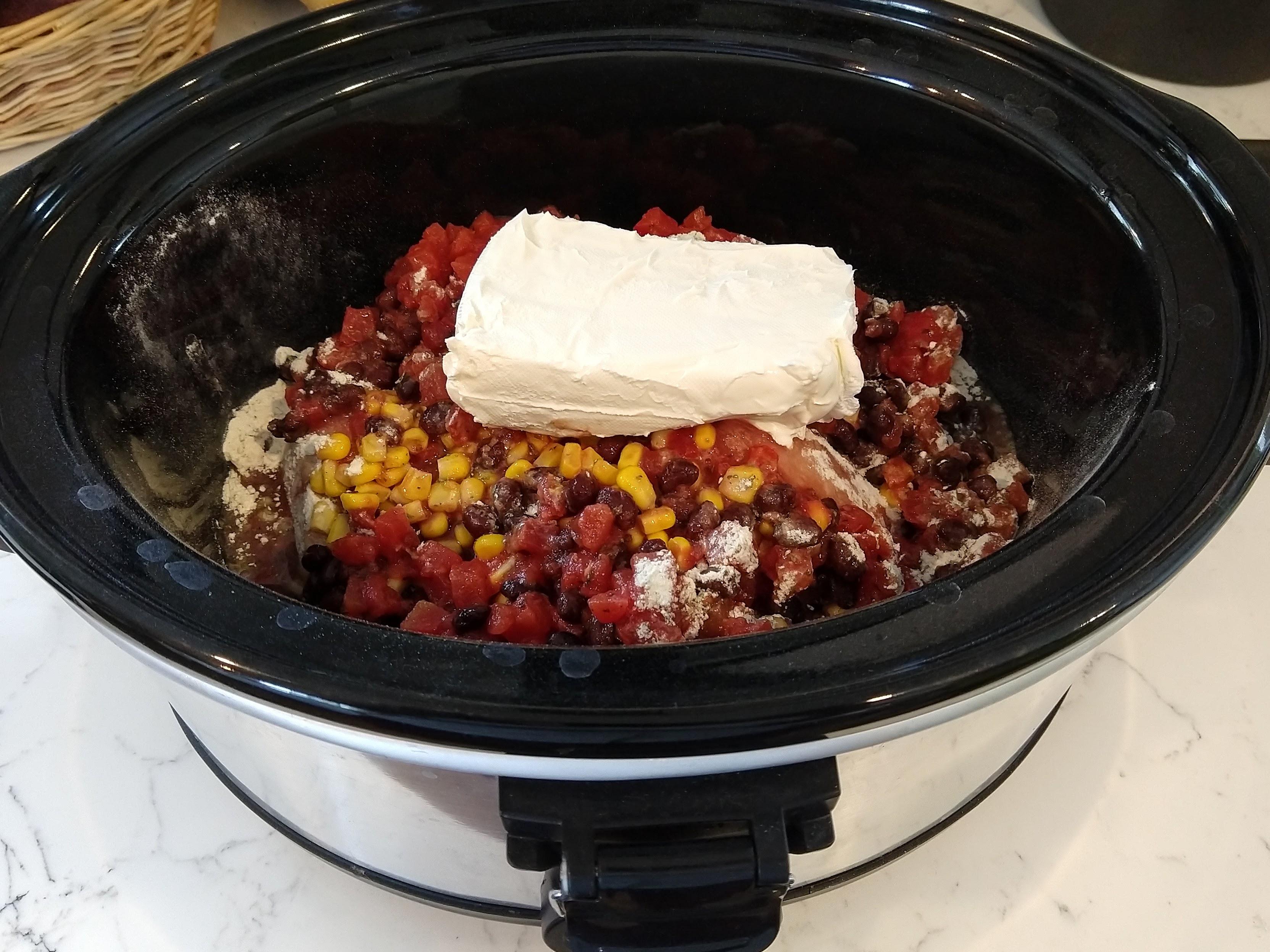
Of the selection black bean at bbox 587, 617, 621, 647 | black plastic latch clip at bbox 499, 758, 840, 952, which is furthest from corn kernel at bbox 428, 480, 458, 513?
black plastic latch clip at bbox 499, 758, 840, 952

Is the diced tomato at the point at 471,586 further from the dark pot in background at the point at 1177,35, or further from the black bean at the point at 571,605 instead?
the dark pot in background at the point at 1177,35

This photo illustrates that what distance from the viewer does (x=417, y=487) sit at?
132 centimetres

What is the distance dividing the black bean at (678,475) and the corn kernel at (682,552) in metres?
0.09

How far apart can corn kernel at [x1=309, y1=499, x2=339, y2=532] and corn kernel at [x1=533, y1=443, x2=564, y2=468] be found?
0.28 m

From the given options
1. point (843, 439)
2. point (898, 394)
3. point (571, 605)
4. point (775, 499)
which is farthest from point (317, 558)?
point (898, 394)

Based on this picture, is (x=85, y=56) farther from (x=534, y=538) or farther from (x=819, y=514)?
(x=819, y=514)

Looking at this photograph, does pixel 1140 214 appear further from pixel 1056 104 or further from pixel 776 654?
pixel 776 654

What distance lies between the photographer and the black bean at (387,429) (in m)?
1.36

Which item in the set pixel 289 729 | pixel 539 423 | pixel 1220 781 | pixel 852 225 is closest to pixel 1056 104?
pixel 852 225

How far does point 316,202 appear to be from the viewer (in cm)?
138

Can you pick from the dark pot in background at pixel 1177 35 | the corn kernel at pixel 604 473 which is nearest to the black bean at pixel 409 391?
the corn kernel at pixel 604 473

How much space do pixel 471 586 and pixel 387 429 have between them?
1.01ft

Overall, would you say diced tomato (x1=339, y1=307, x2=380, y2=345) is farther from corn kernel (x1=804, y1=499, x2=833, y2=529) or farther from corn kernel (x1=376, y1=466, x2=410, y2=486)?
corn kernel (x1=804, y1=499, x2=833, y2=529)

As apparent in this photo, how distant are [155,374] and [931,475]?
40.2 inches
